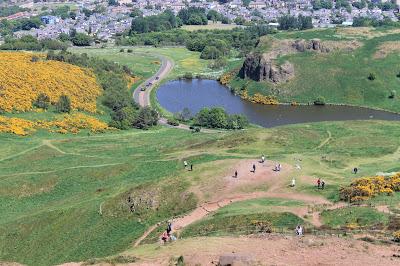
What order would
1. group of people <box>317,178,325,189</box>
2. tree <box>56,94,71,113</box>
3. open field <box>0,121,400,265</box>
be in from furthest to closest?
tree <box>56,94,71,113</box> → group of people <box>317,178,325,189</box> → open field <box>0,121,400,265</box>

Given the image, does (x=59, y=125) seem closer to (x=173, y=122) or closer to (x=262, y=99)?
(x=173, y=122)

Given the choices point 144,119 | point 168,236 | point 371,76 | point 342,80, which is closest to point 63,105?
point 144,119

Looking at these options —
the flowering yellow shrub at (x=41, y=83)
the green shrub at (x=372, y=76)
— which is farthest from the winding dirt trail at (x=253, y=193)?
the green shrub at (x=372, y=76)

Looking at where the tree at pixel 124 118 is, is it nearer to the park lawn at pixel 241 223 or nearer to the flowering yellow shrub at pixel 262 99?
the flowering yellow shrub at pixel 262 99

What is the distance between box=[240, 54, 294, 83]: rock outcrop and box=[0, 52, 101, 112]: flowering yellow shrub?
1906 inches

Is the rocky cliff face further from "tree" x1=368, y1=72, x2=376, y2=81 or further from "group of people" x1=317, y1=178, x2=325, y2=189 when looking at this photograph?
"group of people" x1=317, y1=178, x2=325, y2=189

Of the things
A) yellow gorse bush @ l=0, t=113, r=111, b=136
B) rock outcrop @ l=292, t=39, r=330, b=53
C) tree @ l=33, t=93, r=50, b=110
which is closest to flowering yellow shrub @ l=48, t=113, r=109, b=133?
yellow gorse bush @ l=0, t=113, r=111, b=136

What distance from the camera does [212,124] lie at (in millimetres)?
124875

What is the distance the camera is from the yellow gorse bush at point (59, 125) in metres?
104

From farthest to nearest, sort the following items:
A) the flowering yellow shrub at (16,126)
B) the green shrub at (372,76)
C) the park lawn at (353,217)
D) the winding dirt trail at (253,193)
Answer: the green shrub at (372,76) < the flowering yellow shrub at (16,126) < the winding dirt trail at (253,193) < the park lawn at (353,217)

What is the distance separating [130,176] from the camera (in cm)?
7606

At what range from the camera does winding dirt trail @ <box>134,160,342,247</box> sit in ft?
176

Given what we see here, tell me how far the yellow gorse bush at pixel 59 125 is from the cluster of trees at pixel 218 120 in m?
21.3

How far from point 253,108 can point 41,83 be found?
54.0 m
